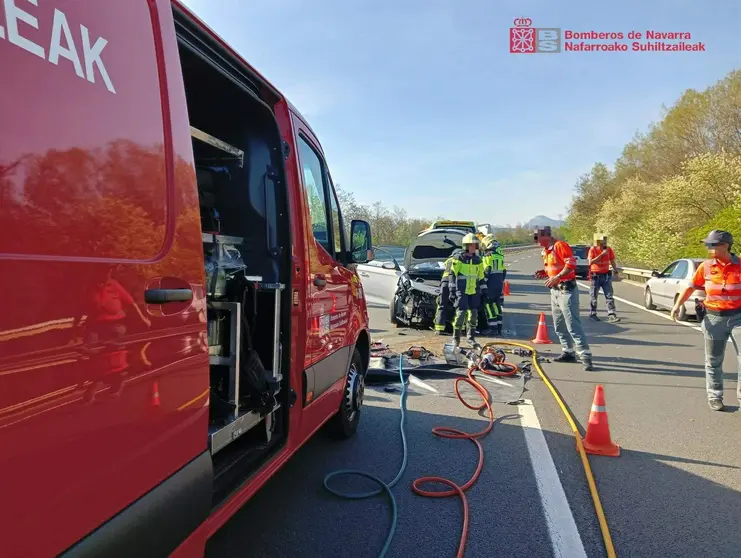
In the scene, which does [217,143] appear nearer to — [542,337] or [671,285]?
[542,337]

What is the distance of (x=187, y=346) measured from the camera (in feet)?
6.25

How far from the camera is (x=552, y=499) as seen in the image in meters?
3.44

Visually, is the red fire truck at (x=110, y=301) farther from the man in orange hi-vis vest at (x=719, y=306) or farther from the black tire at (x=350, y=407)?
the man in orange hi-vis vest at (x=719, y=306)

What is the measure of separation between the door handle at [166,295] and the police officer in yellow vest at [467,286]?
673cm

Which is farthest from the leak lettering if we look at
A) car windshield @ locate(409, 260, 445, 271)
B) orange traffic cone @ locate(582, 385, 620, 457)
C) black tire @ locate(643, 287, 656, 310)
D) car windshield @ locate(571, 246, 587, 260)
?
car windshield @ locate(571, 246, 587, 260)

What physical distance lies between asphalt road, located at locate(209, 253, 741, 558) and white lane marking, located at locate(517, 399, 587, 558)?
0.03ft

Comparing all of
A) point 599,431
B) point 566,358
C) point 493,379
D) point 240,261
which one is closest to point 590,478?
point 599,431

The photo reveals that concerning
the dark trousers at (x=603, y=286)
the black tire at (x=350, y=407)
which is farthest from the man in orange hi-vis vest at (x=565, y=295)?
the dark trousers at (x=603, y=286)

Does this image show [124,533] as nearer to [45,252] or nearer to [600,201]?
[45,252]

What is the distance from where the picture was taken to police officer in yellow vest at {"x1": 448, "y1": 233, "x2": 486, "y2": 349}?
27.6 ft

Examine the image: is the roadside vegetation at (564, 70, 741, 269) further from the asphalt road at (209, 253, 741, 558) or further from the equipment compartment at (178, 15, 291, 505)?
the equipment compartment at (178, 15, 291, 505)

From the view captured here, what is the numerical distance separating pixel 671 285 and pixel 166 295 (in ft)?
44.5

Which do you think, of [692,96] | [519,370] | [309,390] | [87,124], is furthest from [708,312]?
[692,96]

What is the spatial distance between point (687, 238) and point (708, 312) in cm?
2584
